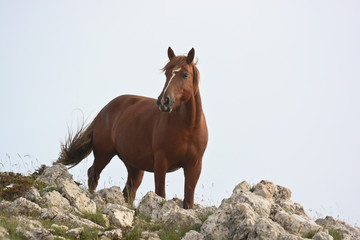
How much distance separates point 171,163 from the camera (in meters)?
9.96

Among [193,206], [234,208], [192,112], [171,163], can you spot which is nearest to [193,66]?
[192,112]

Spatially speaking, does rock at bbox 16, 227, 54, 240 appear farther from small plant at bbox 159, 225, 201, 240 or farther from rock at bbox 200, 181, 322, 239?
rock at bbox 200, 181, 322, 239

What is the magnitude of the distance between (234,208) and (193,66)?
3450mm

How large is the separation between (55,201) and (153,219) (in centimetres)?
156

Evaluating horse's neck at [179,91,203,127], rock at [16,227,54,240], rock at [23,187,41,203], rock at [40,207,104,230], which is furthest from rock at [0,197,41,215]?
horse's neck at [179,91,203,127]

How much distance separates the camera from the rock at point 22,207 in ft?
25.3

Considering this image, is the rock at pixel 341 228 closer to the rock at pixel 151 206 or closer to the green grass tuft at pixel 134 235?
the rock at pixel 151 206

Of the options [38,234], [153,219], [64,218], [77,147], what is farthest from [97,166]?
[38,234]

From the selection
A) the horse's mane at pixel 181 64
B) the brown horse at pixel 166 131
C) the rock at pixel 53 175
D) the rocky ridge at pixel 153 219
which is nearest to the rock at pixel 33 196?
the rocky ridge at pixel 153 219

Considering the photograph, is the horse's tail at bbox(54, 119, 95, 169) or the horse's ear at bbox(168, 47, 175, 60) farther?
the horse's tail at bbox(54, 119, 95, 169)

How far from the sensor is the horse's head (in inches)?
361

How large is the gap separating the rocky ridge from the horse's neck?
1.54m

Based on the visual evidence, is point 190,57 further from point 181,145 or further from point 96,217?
point 96,217

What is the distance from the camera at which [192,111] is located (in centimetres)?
974
